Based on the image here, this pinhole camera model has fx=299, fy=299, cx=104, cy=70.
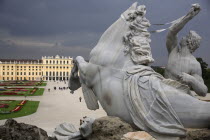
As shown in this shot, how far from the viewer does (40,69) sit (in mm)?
96125

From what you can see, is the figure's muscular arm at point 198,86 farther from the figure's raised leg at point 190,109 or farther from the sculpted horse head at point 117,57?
the sculpted horse head at point 117,57

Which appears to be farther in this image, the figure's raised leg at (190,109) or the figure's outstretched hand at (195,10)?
the figure's outstretched hand at (195,10)

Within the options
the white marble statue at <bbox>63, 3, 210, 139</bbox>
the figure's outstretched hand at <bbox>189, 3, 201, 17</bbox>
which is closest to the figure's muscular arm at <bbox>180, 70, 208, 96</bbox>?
the white marble statue at <bbox>63, 3, 210, 139</bbox>

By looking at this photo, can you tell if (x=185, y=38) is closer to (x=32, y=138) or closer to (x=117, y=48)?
(x=117, y=48)

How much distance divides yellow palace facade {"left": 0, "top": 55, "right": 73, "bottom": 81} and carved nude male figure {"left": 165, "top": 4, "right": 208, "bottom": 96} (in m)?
91.1

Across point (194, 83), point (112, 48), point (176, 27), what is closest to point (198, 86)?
point (194, 83)

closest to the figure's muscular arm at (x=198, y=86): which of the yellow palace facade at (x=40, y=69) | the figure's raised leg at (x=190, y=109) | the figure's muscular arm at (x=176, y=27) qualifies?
the figure's raised leg at (x=190, y=109)

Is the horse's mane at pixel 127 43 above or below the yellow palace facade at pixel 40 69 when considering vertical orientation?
below

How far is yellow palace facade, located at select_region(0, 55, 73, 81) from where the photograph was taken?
313ft

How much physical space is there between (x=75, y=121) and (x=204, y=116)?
9523 millimetres

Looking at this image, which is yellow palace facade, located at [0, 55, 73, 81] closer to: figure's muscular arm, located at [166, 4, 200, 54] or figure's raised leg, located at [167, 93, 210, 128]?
figure's muscular arm, located at [166, 4, 200, 54]

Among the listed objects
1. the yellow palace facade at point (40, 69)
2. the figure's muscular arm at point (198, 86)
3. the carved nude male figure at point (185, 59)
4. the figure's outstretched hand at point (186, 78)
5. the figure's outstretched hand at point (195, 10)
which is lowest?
the figure's muscular arm at point (198, 86)

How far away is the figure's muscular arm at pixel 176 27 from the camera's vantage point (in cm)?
460

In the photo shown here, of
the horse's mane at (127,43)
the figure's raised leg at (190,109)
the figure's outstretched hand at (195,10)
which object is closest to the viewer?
the figure's raised leg at (190,109)
